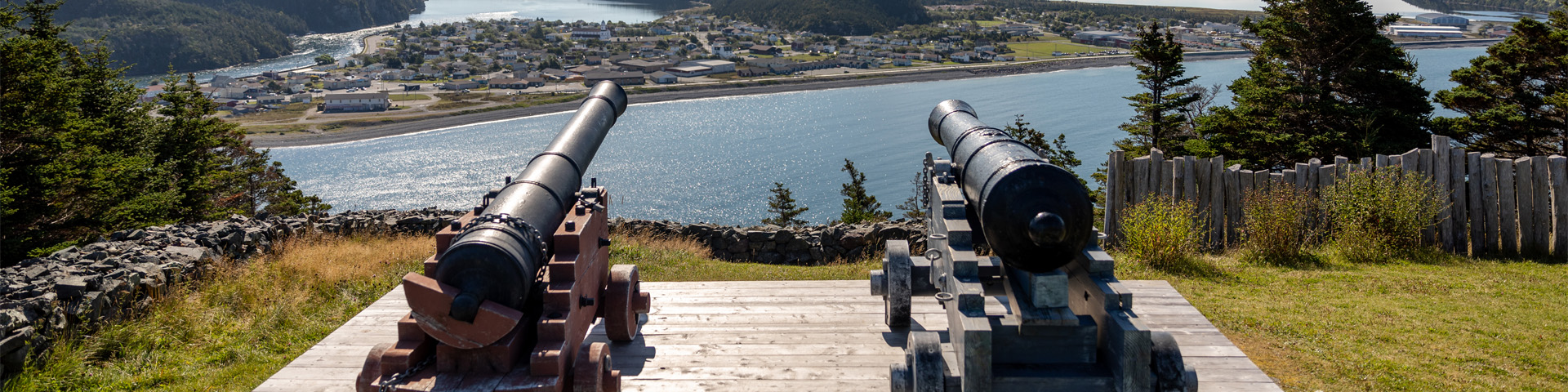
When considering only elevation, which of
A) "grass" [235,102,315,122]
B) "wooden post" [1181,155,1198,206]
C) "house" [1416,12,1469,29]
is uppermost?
"house" [1416,12,1469,29]

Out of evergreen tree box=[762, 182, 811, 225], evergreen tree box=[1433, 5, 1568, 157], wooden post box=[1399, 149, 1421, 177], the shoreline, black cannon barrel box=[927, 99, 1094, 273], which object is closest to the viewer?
black cannon barrel box=[927, 99, 1094, 273]

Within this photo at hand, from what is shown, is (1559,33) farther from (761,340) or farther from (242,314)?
(242,314)

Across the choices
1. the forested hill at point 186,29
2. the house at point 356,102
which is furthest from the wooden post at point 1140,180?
the forested hill at point 186,29

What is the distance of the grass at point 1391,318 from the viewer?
442 cm

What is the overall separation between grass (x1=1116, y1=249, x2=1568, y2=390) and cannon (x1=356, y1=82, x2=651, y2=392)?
3.27 meters

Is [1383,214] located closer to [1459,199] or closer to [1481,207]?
[1459,199]

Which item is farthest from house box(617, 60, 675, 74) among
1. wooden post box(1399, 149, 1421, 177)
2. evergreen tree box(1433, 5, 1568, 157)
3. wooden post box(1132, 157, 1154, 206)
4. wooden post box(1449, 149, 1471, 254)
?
wooden post box(1449, 149, 1471, 254)

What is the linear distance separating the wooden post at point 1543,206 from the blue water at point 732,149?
22.8 metres

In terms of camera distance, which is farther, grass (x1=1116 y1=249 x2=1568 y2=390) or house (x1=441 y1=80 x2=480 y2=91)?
house (x1=441 y1=80 x2=480 y2=91)

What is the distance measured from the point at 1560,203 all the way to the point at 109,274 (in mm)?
9853

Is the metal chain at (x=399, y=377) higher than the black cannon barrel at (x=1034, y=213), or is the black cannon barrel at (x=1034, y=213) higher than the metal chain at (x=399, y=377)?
the black cannon barrel at (x=1034, y=213)

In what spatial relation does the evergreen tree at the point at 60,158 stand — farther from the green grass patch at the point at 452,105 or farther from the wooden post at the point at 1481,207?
the green grass patch at the point at 452,105

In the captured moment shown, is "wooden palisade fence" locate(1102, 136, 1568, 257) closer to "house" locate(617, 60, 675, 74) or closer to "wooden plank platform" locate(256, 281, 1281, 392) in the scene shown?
"wooden plank platform" locate(256, 281, 1281, 392)

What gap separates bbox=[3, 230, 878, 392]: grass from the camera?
4633mm
